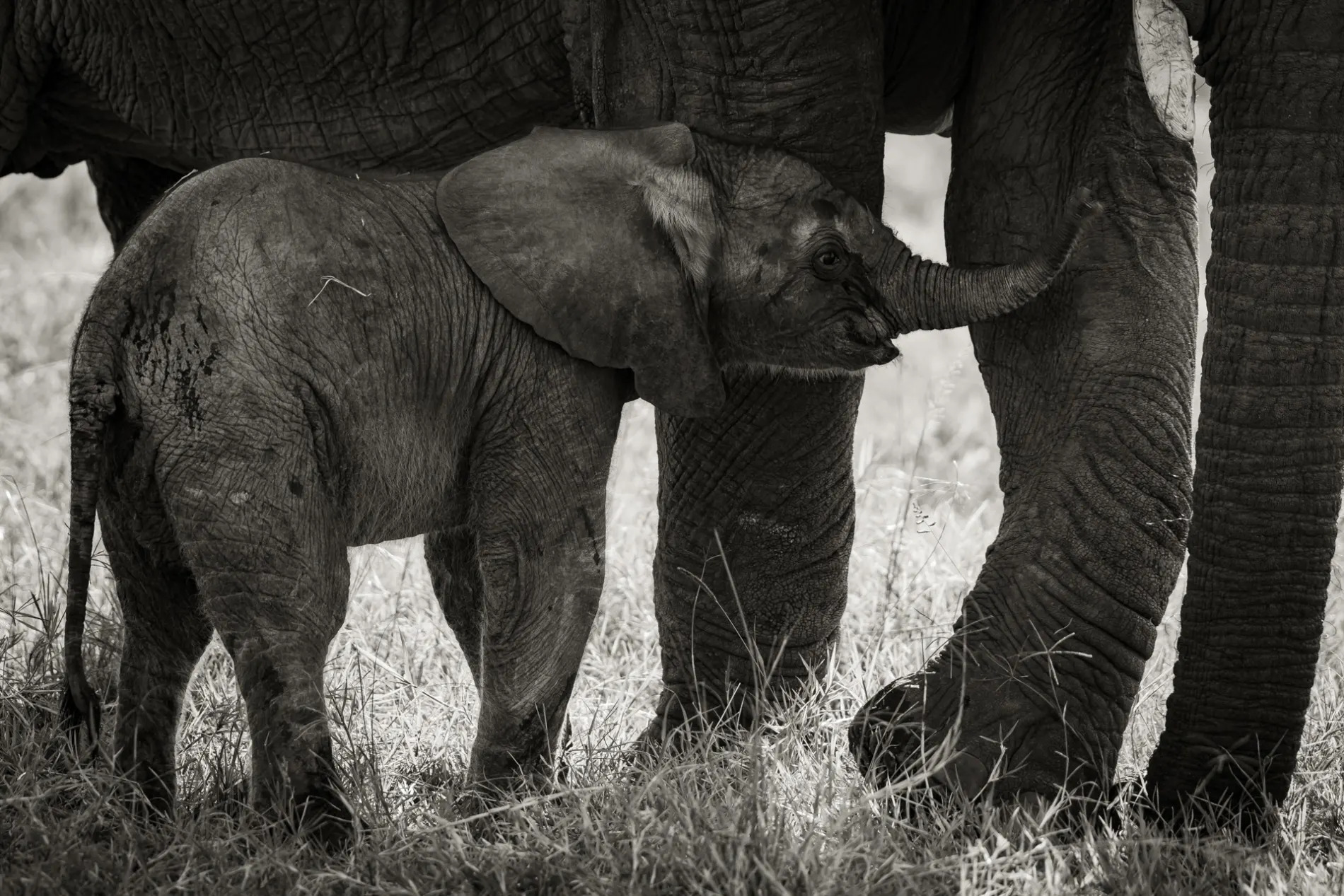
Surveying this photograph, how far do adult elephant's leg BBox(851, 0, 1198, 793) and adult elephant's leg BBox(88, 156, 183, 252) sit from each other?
2.55 meters

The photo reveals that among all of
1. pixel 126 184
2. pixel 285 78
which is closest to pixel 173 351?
pixel 285 78

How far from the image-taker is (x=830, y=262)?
3.40 meters

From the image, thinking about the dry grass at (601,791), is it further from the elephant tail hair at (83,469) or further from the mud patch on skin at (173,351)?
the mud patch on skin at (173,351)

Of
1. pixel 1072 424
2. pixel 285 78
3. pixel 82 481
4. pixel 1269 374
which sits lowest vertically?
pixel 82 481

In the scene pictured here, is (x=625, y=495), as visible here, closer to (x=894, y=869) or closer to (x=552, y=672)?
(x=552, y=672)

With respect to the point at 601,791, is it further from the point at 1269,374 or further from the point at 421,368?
the point at 1269,374

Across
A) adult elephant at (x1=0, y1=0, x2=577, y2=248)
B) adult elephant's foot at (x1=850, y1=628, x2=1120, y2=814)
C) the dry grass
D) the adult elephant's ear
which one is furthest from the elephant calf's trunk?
adult elephant at (x1=0, y1=0, x2=577, y2=248)

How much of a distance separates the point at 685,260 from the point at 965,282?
18.0 inches

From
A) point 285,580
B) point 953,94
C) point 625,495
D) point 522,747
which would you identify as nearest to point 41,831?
point 285,580

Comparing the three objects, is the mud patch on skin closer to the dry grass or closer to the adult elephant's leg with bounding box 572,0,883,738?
the dry grass

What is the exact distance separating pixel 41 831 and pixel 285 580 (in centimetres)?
52

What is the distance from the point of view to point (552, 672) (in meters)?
3.35

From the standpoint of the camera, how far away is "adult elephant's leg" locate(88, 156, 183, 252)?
5.28 meters

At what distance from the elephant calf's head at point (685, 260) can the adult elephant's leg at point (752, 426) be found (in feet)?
0.38
